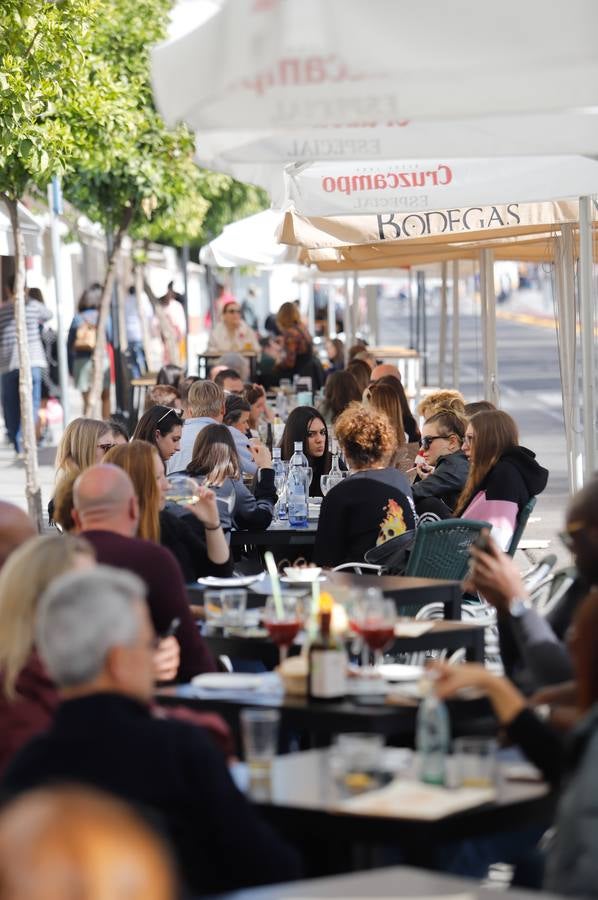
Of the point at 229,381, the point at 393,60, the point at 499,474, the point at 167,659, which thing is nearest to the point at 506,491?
the point at 499,474

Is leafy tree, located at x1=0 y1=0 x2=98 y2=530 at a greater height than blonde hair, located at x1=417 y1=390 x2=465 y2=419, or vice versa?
leafy tree, located at x1=0 y1=0 x2=98 y2=530

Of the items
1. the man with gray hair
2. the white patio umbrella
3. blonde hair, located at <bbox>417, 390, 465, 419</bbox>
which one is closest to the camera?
the man with gray hair

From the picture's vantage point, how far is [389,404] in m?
11.6

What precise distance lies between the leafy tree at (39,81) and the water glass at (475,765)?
854 cm

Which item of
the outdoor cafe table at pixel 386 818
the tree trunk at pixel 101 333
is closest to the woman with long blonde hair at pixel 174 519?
the outdoor cafe table at pixel 386 818

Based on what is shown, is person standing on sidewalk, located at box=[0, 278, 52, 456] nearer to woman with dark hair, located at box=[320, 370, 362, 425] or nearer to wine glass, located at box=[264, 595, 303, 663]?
woman with dark hair, located at box=[320, 370, 362, 425]

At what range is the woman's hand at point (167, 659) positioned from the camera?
5.51 meters

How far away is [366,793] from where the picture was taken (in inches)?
163

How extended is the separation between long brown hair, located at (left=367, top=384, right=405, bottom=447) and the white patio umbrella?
6.69 metres

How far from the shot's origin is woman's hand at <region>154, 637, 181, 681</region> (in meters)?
5.51

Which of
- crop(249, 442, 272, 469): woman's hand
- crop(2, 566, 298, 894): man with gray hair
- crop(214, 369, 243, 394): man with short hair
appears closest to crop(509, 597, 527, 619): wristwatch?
crop(2, 566, 298, 894): man with gray hair

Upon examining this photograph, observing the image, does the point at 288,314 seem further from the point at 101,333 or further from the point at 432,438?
the point at 432,438

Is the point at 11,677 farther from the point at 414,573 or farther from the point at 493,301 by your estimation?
the point at 493,301

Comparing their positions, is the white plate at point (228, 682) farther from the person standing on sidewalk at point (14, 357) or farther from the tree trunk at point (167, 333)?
the tree trunk at point (167, 333)
